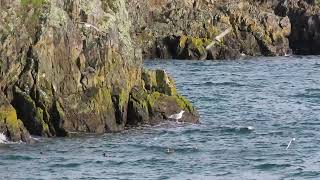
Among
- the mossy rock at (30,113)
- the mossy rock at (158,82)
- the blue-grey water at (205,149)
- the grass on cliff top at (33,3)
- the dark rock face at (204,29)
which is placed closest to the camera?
the blue-grey water at (205,149)

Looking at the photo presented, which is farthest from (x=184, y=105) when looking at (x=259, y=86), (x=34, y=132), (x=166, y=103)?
(x=259, y=86)

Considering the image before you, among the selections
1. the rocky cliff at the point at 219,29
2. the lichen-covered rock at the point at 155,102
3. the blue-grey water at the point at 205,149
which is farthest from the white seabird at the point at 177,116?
the rocky cliff at the point at 219,29

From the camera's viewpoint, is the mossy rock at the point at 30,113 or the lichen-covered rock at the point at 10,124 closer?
the lichen-covered rock at the point at 10,124

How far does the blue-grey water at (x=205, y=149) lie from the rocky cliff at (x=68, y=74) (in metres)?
1.02

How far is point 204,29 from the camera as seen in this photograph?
9912 centimetres

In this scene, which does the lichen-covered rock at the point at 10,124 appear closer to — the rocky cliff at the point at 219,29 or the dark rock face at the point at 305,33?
the rocky cliff at the point at 219,29

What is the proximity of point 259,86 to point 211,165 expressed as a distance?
31.8 meters

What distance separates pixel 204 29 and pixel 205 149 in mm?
62938

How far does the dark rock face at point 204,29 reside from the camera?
94.6m

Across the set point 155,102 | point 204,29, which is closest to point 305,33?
point 204,29

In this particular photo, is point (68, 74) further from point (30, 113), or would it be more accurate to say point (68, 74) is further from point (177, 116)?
point (177, 116)

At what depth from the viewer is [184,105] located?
1720 inches

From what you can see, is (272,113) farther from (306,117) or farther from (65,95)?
(65,95)

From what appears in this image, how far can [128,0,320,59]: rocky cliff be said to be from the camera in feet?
312
